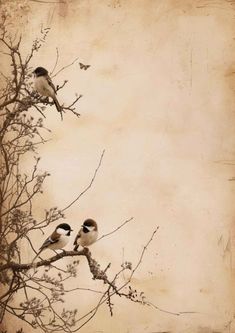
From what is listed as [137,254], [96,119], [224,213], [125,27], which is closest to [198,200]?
[224,213]

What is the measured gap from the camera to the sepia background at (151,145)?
3.35m

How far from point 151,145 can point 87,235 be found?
1.93 feet

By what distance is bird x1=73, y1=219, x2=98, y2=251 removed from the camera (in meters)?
3.05

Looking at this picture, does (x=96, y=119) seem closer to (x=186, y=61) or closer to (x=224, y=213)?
(x=186, y=61)

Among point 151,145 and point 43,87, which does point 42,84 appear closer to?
point 43,87

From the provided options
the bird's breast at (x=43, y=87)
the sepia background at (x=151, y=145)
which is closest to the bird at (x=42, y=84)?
the bird's breast at (x=43, y=87)

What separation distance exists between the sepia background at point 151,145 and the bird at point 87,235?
244 mm

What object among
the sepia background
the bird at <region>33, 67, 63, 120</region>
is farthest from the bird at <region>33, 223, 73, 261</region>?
the bird at <region>33, 67, 63, 120</region>

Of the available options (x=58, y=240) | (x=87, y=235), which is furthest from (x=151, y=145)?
(x=58, y=240)

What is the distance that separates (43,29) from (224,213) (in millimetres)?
1200

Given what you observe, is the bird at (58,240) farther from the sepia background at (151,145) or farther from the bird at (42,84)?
the bird at (42,84)

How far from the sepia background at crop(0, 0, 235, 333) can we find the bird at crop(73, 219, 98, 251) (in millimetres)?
244

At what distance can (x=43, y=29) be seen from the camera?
3.41 m

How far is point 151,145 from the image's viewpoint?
340 centimetres
